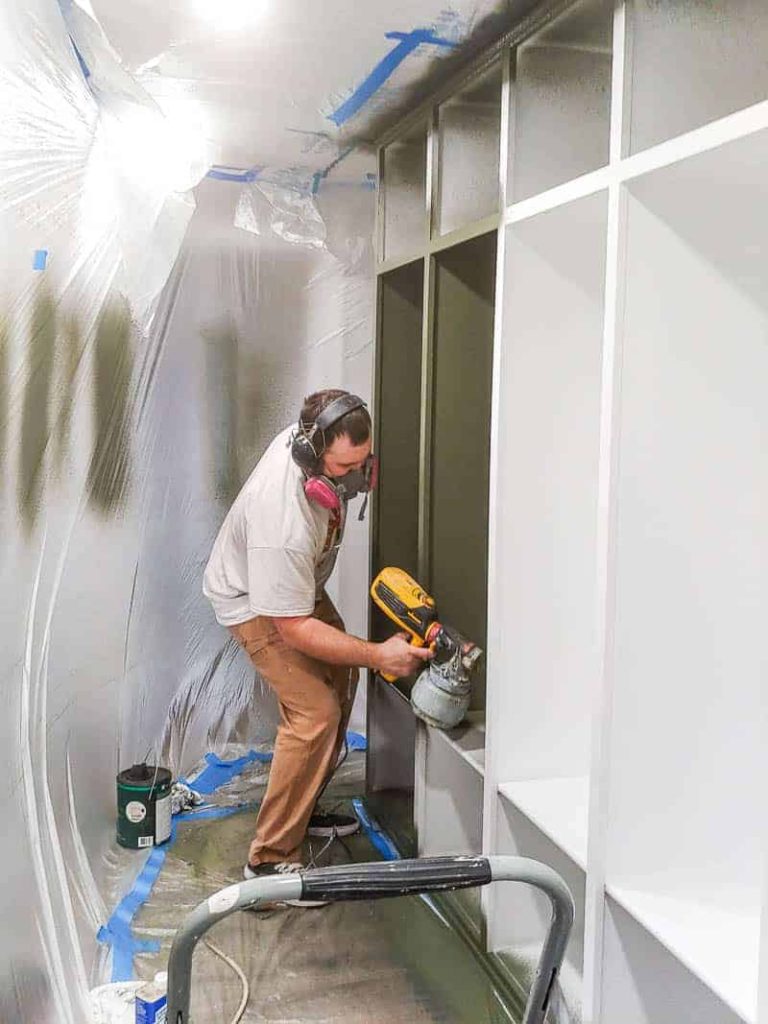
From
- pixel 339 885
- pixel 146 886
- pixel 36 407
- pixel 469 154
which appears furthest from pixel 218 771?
pixel 469 154

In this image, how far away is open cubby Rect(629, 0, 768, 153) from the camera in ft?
4.37

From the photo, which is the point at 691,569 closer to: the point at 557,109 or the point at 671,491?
the point at 671,491

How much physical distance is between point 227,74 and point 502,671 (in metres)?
1.21

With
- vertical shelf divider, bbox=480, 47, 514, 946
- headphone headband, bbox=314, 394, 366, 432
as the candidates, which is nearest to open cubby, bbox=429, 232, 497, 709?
vertical shelf divider, bbox=480, 47, 514, 946

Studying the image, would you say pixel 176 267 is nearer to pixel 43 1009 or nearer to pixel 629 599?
pixel 629 599

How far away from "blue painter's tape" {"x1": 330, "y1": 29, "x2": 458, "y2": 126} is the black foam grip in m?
1.30

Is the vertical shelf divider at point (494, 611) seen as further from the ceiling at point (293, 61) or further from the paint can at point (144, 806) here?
the paint can at point (144, 806)

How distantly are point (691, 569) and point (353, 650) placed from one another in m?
0.81

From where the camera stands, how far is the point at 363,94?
1.82m

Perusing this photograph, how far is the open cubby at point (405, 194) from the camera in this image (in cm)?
208

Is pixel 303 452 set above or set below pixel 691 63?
below

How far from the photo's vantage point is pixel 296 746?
2.10 metres

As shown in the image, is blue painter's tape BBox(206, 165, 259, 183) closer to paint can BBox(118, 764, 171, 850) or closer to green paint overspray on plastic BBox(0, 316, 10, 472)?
green paint overspray on plastic BBox(0, 316, 10, 472)

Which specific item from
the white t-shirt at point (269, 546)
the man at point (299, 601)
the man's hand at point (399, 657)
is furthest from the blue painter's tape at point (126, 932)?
the man's hand at point (399, 657)
